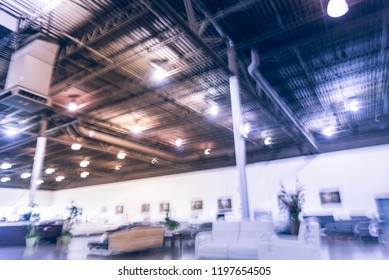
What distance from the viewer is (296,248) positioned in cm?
312

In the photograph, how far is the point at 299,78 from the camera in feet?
19.7

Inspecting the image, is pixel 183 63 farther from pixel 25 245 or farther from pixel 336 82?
pixel 25 245

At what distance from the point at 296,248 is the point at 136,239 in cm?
369

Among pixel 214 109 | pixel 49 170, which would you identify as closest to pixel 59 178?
pixel 49 170

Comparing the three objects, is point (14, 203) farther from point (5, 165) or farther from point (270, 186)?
point (270, 186)

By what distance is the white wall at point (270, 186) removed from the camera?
26.5 ft

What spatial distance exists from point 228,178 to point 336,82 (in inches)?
249

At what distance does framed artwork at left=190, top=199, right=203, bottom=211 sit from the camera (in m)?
11.7

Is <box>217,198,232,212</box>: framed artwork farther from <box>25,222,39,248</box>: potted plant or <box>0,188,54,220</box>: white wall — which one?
<box>25,222,39,248</box>: potted plant

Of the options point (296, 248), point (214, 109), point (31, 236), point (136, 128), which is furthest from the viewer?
point (136, 128)

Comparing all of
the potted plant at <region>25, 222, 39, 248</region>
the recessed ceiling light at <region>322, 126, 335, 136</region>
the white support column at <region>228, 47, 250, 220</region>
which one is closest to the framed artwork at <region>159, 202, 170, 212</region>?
the potted plant at <region>25, 222, 39, 248</region>

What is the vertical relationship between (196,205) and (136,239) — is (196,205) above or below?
above

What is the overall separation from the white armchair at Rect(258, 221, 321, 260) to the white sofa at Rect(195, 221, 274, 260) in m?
0.22
